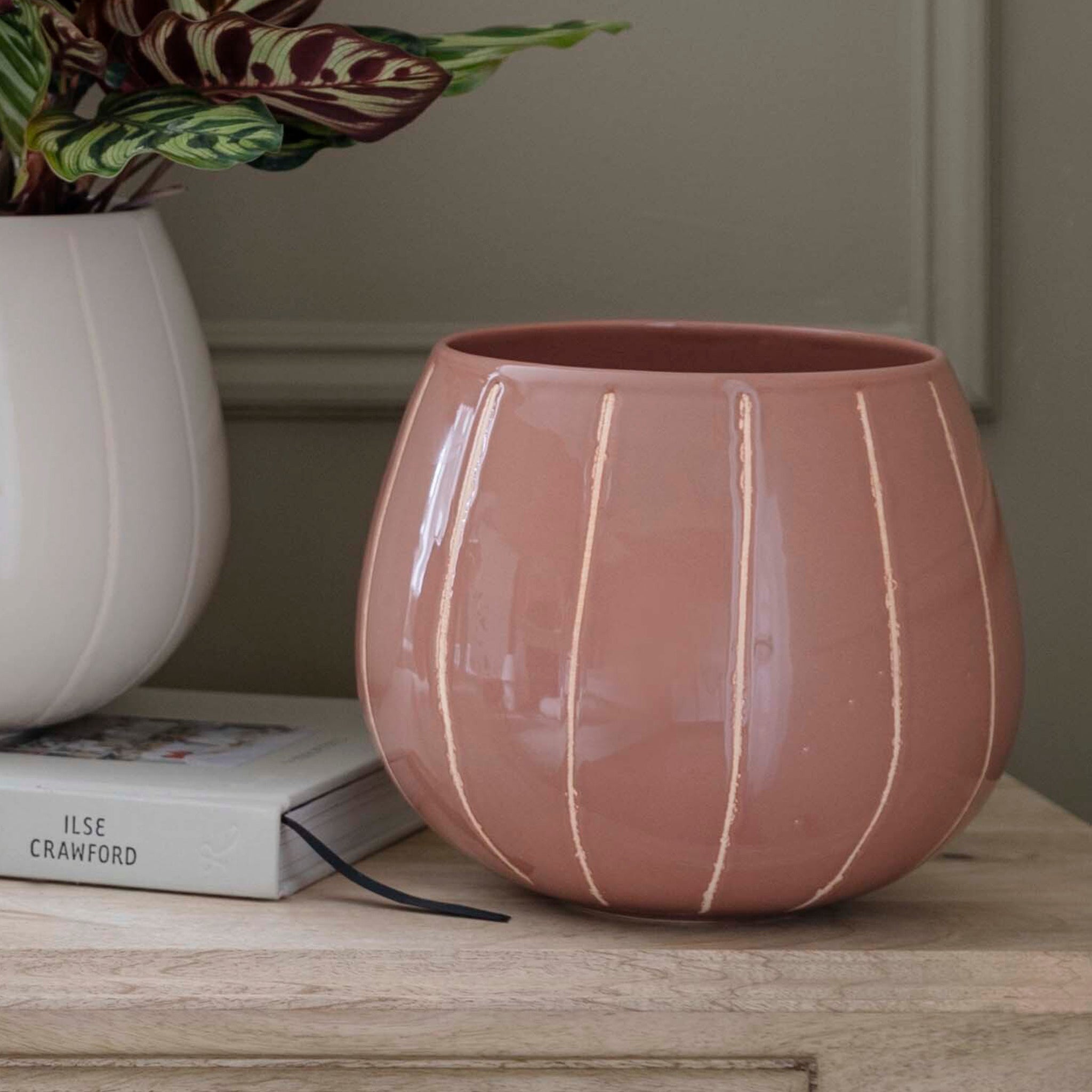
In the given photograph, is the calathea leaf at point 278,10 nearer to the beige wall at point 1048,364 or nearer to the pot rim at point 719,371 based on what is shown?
the pot rim at point 719,371

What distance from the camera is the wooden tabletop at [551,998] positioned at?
0.50m

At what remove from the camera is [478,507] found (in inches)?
19.5

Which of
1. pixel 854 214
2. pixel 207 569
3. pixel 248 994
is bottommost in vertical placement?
Answer: pixel 248 994

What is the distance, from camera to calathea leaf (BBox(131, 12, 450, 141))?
0.54 metres

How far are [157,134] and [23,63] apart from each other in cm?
8

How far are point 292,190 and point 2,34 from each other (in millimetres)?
266

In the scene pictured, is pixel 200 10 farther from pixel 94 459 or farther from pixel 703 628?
pixel 703 628

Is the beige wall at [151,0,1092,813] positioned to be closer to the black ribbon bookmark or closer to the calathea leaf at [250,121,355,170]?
the calathea leaf at [250,121,355,170]

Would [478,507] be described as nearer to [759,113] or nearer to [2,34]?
[2,34]

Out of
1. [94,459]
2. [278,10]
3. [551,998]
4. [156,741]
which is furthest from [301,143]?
[551,998]

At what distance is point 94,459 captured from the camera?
23.3 inches

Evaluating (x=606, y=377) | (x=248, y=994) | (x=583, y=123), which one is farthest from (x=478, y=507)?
(x=583, y=123)

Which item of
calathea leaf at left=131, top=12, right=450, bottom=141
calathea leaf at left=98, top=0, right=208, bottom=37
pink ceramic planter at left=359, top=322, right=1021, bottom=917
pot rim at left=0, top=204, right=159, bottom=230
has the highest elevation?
calathea leaf at left=98, top=0, right=208, bottom=37

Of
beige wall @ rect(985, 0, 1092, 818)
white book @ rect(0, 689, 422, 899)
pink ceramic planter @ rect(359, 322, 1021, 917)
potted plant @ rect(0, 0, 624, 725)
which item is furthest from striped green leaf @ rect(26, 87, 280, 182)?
beige wall @ rect(985, 0, 1092, 818)
